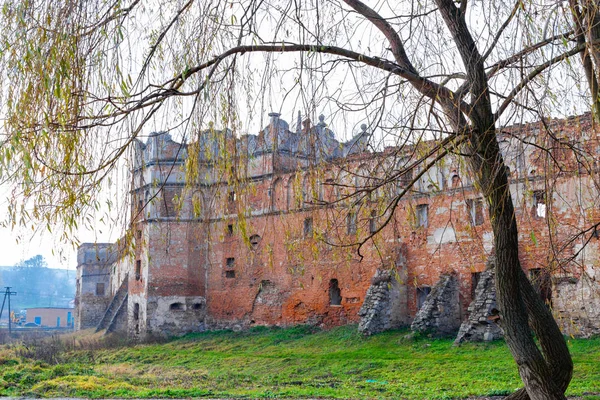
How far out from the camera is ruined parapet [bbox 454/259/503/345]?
55.7ft

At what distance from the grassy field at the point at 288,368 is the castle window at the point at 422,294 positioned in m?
1.68

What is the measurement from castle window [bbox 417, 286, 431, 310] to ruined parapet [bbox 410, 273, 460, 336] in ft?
3.49

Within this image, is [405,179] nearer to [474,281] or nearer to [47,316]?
[474,281]

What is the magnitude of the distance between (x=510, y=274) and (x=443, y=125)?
1.48 metres

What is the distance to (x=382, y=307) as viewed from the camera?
20422mm

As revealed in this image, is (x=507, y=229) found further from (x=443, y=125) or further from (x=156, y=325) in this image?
(x=156, y=325)

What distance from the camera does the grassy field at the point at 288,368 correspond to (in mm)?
11086

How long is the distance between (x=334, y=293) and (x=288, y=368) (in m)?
7.35

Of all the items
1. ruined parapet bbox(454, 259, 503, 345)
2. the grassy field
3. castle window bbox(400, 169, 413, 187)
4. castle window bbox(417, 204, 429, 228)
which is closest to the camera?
castle window bbox(400, 169, 413, 187)

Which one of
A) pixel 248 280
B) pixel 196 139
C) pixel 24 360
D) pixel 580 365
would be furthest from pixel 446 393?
pixel 248 280

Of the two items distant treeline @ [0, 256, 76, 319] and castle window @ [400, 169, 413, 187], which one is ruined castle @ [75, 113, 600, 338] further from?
distant treeline @ [0, 256, 76, 319]

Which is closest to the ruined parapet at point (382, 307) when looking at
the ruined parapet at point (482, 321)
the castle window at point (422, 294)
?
the castle window at point (422, 294)

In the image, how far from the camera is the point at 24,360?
17031 millimetres

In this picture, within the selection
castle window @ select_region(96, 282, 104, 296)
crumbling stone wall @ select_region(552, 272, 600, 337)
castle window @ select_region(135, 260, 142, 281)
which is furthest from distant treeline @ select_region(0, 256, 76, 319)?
crumbling stone wall @ select_region(552, 272, 600, 337)
